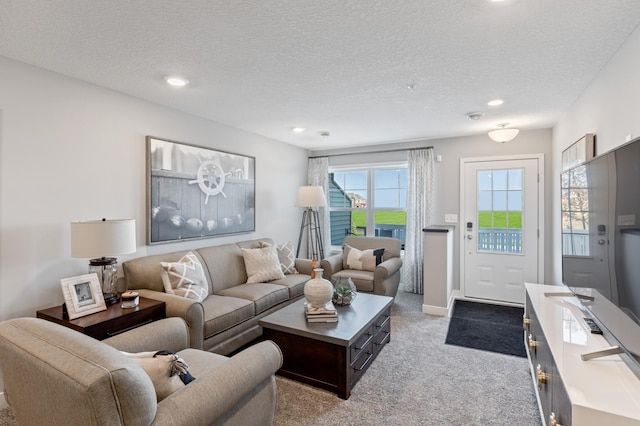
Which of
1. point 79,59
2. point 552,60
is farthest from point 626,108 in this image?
point 79,59

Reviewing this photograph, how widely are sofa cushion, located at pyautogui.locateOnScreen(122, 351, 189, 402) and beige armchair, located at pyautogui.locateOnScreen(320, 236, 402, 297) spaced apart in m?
2.49

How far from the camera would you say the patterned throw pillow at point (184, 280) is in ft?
9.22

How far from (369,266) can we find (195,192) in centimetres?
241

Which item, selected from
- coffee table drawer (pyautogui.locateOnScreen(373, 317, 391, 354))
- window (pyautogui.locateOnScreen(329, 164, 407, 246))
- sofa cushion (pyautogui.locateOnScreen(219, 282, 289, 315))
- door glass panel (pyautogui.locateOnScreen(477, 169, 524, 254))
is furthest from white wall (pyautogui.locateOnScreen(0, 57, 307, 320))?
door glass panel (pyautogui.locateOnScreen(477, 169, 524, 254))

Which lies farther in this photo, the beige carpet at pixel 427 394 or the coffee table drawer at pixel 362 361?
the coffee table drawer at pixel 362 361

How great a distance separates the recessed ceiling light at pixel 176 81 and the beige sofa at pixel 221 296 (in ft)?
5.14

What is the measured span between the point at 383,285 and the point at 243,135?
2.67 meters

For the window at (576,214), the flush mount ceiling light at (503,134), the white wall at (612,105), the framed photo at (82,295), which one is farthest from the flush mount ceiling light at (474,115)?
the framed photo at (82,295)

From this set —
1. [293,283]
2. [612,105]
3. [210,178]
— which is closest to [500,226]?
[612,105]

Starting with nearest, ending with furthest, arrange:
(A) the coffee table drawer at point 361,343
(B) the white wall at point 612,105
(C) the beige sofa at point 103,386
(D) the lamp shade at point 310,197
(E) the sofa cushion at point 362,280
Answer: (C) the beige sofa at point 103,386 < (B) the white wall at point 612,105 < (A) the coffee table drawer at point 361,343 < (E) the sofa cushion at point 362,280 < (D) the lamp shade at point 310,197

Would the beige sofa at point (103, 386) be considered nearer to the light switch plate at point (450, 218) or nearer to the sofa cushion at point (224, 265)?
the sofa cushion at point (224, 265)

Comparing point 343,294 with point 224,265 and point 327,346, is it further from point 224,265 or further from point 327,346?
point 224,265

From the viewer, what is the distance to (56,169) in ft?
8.14

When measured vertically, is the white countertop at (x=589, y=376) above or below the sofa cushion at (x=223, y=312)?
above
